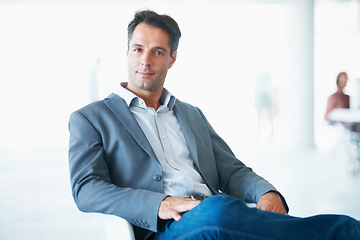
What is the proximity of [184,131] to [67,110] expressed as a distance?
286 inches

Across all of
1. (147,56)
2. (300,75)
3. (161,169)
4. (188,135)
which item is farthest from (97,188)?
(300,75)

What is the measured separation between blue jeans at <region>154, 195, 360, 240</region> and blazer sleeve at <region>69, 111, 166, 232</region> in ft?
0.53

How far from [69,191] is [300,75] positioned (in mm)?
4804

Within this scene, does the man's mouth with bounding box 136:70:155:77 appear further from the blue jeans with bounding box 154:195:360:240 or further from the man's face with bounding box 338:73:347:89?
the man's face with bounding box 338:73:347:89

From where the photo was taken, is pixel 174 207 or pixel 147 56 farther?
pixel 147 56

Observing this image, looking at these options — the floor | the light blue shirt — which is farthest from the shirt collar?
the floor

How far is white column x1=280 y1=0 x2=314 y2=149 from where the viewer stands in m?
7.24

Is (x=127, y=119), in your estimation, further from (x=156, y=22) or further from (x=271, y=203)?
(x=271, y=203)

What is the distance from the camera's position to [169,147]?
5.49ft

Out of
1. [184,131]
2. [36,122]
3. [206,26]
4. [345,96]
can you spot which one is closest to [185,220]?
[184,131]

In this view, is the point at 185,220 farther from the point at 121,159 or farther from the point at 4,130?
the point at 4,130

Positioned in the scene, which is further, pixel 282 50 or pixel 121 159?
pixel 282 50

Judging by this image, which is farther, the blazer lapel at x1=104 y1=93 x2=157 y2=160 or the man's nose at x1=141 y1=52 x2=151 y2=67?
the man's nose at x1=141 y1=52 x2=151 y2=67

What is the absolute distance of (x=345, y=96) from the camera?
280 inches
